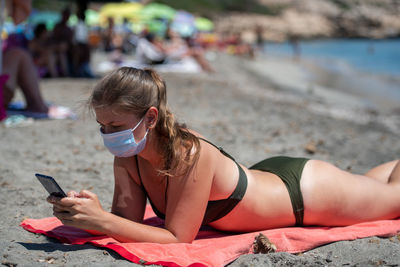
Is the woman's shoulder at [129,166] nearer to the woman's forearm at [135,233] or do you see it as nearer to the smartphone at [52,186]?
the woman's forearm at [135,233]

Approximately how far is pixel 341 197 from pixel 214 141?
9.46ft

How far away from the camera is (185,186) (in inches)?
94.3

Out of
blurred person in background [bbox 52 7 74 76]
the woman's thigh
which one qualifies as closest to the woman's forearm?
the woman's thigh

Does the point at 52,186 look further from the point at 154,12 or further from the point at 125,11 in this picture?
the point at 125,11

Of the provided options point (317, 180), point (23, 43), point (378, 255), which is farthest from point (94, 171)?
point (23, 43)

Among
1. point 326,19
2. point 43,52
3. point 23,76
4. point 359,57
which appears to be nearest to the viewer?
point 23,76

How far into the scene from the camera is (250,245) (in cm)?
266

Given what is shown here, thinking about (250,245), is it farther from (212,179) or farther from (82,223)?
(82,223)

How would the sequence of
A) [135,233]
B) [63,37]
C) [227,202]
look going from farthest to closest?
[63,37], [227,202], [135,233]

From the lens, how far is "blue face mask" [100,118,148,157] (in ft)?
7.61

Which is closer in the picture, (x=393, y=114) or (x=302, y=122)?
(x=302, y=122)

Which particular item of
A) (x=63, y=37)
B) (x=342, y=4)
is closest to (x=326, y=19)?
(x=342, y=4)

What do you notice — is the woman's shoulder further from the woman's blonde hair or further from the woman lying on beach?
the woman's blonde hair

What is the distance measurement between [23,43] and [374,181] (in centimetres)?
587
